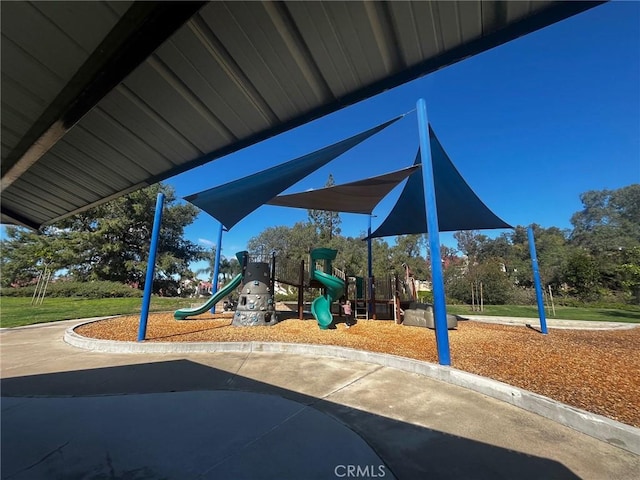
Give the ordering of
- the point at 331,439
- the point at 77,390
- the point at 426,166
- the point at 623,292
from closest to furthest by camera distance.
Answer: the point at 331,439 < the point at 77,390 < the point at 426,166 < the point at 623,292

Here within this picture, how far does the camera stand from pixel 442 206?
33.4 feet

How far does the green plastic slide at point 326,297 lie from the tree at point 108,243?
20434mm

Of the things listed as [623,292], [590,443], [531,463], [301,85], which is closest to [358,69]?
[301,85]

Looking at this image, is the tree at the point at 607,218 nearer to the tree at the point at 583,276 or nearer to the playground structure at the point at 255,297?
the tree at the point at 583,276

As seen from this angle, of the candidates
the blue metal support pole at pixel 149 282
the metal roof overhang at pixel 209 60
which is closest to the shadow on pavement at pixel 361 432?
the blue metal support pole at pixel 149 282

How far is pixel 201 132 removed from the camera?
2.24 metres

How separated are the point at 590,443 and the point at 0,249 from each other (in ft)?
120

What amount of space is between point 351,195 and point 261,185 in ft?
11.8

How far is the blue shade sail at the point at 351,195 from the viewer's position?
315 inches

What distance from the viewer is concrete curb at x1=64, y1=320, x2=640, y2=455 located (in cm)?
269

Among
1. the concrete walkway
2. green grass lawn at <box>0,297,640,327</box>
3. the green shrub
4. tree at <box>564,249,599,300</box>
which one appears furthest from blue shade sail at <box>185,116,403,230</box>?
tree at <box>564,249,599,300</box>

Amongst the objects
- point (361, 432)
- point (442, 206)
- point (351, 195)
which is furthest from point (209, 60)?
point (442, 206)

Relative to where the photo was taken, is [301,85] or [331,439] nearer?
[301,85]

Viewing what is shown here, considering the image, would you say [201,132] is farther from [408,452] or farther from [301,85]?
[408,452]
